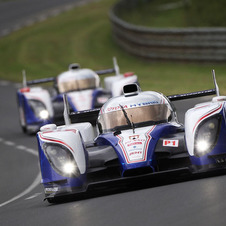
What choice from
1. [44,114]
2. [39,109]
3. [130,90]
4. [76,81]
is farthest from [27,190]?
[76,81]

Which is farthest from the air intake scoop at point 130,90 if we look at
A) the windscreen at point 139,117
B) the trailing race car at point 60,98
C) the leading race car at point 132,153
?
the trailing race car at point 60,98

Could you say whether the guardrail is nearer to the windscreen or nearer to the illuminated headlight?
the illuminated headlight

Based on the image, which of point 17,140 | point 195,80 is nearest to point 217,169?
point 17,140

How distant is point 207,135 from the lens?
10375mm

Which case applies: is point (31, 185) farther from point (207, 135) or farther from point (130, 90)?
point (207, 135)

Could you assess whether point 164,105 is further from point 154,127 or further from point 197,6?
point 197,6

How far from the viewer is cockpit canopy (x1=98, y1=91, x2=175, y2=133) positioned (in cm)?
1159

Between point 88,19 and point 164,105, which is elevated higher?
point 88,19

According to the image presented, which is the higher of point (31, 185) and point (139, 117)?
point (139, 117)

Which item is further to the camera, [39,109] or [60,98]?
[60,98]

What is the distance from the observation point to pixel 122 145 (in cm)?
1048

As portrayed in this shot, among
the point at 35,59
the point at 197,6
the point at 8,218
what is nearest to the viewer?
the point at 8,218

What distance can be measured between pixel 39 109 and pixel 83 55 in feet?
58.0

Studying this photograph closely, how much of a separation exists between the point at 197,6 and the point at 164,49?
3439 mm
